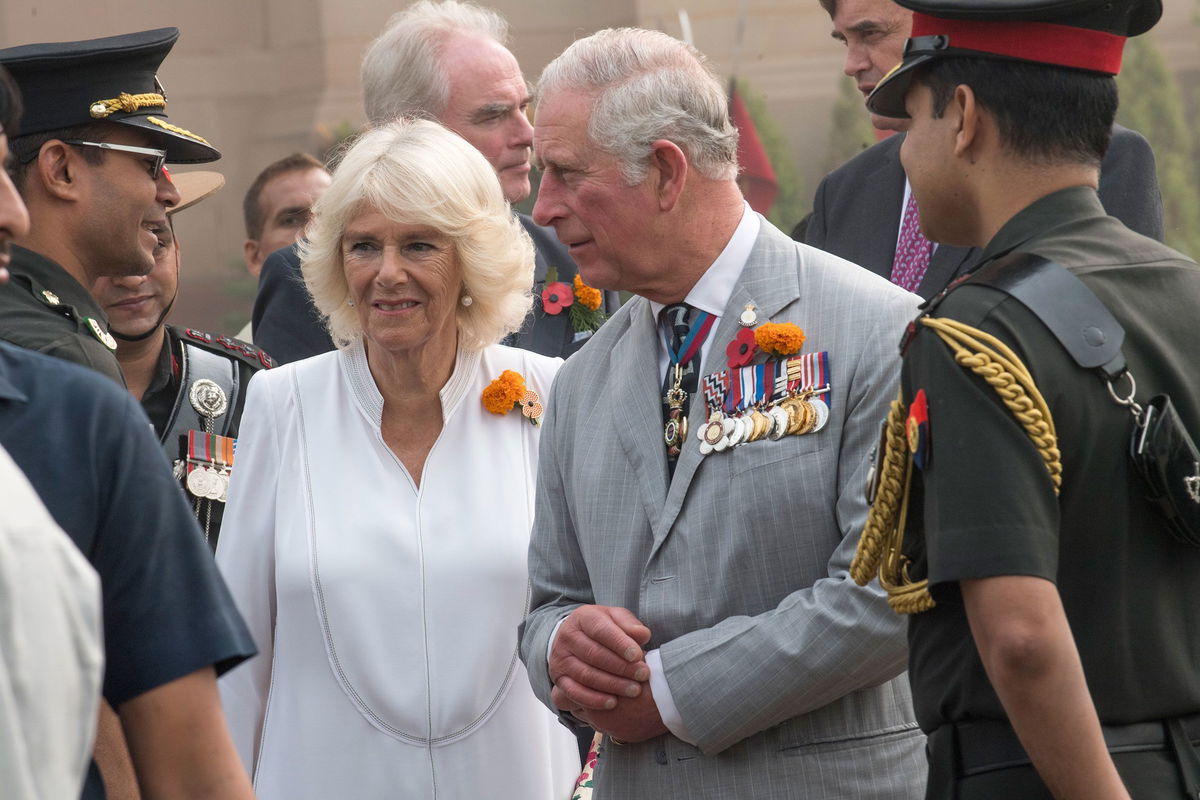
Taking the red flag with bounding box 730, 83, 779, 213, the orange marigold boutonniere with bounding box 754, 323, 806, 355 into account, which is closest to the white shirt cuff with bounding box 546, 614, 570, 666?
the orange marigold boutonniere with bounding box 754, 323, 806, 355

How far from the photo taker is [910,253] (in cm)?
422

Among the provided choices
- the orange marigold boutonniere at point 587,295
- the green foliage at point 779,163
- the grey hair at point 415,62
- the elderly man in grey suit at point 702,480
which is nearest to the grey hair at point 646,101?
the elderly man in grey suit at point 702,480

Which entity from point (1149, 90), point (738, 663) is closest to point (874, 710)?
point (738, 663)

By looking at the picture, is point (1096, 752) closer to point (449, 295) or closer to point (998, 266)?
point (998, 266)

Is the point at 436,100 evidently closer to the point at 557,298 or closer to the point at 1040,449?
the point at 557,298

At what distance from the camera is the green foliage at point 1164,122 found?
9836 mm

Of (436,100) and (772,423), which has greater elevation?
(436,100)

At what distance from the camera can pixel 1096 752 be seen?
2.05 meters

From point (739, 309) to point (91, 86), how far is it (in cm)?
158

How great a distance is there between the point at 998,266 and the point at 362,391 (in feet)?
6.57

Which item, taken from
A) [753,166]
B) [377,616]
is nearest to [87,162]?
[377,616]

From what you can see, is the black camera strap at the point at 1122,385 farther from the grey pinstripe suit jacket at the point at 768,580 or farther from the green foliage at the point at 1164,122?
the green foliage at the point at 1164,122

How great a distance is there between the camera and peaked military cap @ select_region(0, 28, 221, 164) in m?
3.46

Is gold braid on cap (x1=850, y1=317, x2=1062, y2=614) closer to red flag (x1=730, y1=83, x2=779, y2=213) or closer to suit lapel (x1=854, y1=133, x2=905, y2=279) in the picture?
suit lapel (x1=854, y1=133, x2=905, y2=279)
